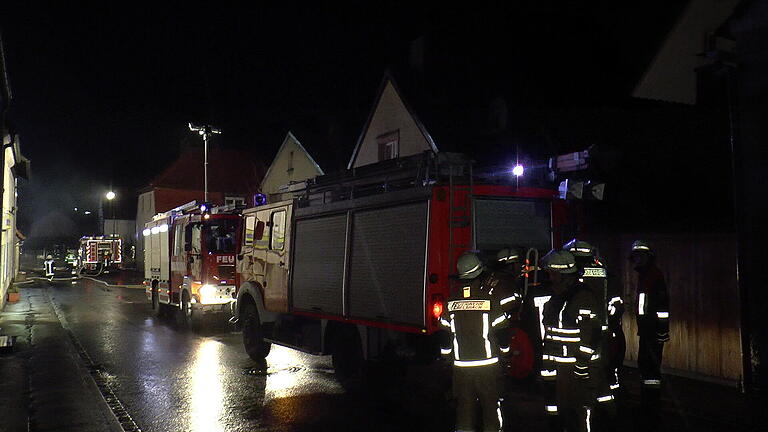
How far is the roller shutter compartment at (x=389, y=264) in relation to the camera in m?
7.26

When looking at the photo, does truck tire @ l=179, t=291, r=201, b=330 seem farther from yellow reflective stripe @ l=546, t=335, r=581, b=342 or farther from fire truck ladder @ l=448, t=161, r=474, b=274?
yellow reflective stripe @ l=546, t=335, r=581, b=342

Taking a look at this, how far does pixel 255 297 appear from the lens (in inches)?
428

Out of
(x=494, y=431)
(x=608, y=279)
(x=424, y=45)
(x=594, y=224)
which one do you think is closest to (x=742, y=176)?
(x=594, y=224)

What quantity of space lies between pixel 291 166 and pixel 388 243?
81.6 feet

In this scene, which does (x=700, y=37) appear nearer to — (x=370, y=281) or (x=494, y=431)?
(x=370, y=281)

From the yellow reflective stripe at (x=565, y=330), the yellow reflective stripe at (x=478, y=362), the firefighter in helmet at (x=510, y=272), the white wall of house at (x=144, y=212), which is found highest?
the white wall of house at (x=144, y=212)

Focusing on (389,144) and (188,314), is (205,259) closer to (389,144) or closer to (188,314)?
(188,314)

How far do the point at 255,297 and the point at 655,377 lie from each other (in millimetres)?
6223

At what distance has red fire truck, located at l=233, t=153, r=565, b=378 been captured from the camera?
23.6ft

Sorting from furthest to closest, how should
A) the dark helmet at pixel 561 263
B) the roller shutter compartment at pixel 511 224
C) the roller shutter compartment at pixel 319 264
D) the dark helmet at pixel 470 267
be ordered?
the roller shutter compartment at pixel 319 264, the roller shutter compartment at pixel 511 224, the dark helmet at pixel 561 263, the dark helmet at pixel 470 267

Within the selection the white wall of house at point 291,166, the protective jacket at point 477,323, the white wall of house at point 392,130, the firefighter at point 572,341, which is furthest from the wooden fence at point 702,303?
the white wall of house at point 291,166

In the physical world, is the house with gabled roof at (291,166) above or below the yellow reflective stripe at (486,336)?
above

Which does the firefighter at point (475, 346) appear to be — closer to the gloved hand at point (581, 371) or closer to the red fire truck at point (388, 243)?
the gloved hand at point (581, 371)

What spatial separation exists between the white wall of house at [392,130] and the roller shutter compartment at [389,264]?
498 inches
